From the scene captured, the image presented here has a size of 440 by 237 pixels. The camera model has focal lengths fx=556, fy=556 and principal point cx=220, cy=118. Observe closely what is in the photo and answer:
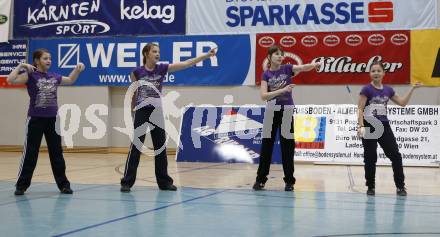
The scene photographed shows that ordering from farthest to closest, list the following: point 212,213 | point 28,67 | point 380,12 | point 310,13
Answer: point 310,13 < point 380,12 < point 28,67 < point 212,213

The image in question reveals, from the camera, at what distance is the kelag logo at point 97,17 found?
51.3 feet

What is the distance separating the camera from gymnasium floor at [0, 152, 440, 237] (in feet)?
14.0

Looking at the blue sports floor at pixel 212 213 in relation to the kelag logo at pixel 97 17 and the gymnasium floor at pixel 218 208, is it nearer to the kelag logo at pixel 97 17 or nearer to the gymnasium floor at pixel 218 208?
the gymnasium floor at pixel 218 208

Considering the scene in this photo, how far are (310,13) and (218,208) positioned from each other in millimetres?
10104

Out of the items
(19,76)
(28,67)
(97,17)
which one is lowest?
(19,76)

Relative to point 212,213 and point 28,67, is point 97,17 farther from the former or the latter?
point 212,213

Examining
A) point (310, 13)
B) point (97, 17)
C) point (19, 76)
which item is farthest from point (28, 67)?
point (97, 17)

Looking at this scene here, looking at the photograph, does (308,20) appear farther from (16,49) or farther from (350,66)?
(16,49)

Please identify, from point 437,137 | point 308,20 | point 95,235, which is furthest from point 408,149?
point 95,235

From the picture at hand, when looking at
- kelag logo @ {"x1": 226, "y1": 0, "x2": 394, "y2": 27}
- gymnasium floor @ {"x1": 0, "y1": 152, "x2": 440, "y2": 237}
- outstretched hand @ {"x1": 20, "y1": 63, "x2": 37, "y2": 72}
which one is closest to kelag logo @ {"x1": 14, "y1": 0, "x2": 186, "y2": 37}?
kelag logo @ {"x1": 226, "y1": 0, "x2": 394, "y2": 27}

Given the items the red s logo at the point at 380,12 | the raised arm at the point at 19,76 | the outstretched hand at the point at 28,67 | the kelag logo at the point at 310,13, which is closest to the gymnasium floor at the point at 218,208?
the raised arm at the point at 19,76

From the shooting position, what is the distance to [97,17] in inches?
637

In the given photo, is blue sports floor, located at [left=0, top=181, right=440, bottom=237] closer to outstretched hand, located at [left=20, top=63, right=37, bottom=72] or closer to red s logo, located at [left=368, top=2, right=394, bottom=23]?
outstretched hand, located at [left=20, top=63, right=37, bottom=72]

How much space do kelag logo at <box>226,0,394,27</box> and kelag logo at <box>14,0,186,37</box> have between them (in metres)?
1.69
